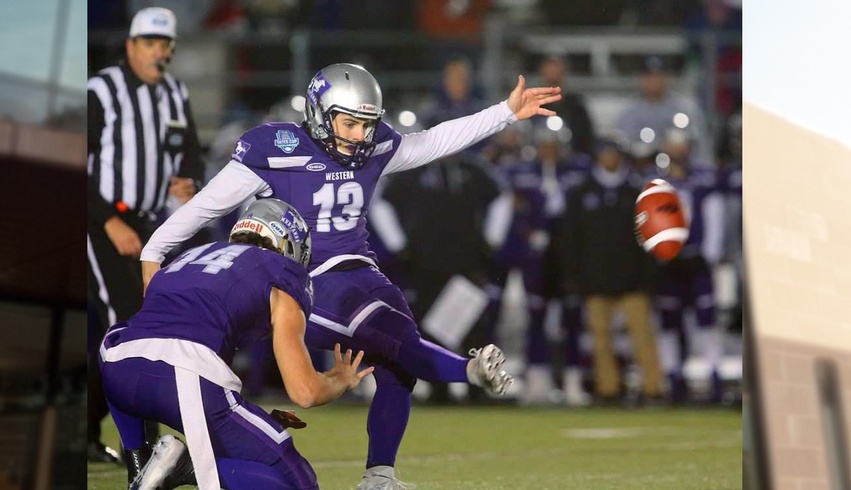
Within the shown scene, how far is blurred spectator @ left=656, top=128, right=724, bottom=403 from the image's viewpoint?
593 cm

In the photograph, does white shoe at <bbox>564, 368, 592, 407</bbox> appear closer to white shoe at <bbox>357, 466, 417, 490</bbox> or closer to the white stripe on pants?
white shoe at <bbox>357, 466, 417, 490</bbox>

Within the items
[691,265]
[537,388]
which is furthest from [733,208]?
[537,388]

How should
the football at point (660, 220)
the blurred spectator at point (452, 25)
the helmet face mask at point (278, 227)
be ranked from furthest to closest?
the blurred spectator at point (452, 25) < the football at point (660, 220) < the helmet face mask at point (278, 227)

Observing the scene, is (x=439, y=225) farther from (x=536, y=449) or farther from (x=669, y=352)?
(x=536, y=449)

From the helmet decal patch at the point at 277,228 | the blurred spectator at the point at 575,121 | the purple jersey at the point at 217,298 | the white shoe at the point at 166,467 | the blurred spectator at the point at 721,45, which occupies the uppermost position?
the blurred spectator at the point at 721,45

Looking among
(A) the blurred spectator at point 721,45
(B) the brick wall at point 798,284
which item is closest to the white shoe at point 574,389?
(A) the blurred spectator at point 721,45

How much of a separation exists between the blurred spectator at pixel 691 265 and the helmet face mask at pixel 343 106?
318 cm

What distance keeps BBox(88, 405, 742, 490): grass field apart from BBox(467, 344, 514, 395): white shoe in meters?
0.49

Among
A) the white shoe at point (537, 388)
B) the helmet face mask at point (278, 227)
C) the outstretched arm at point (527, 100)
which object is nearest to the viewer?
the helmet face mask at point (278, 227)

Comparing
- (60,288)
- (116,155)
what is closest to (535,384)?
(116,155)

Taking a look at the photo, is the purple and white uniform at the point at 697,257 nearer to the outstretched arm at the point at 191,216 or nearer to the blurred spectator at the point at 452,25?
the blurred spectator at the point at 452,25

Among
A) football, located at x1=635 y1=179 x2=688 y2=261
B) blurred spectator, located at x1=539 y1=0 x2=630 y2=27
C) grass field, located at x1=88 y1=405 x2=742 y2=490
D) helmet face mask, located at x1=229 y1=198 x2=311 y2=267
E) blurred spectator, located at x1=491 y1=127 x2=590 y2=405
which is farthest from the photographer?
blurred spectator, located at x1=539 y1=0 x2=630 y2=27

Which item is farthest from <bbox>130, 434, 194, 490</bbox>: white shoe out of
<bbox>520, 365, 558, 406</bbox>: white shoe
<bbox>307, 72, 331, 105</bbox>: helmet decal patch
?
<bbox>520, 365, 558, 406</bbox>: white shoe

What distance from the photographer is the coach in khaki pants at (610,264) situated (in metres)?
5.82
